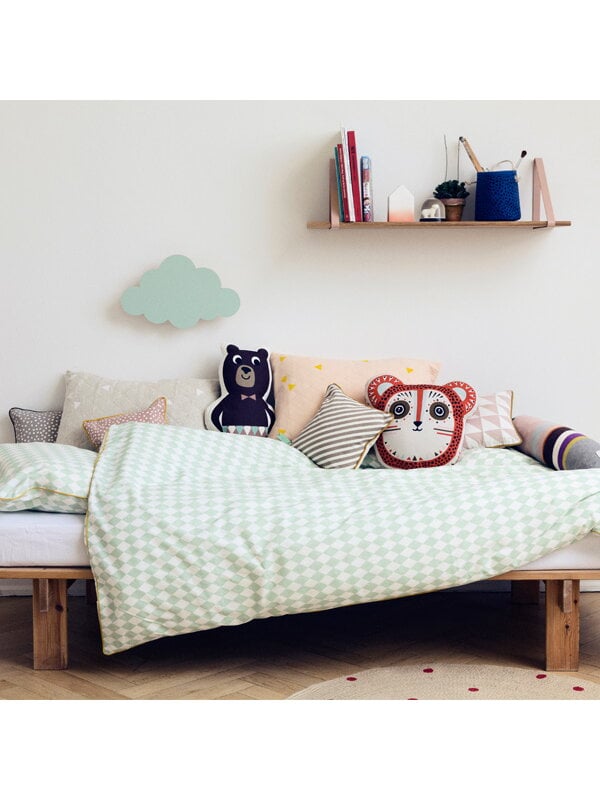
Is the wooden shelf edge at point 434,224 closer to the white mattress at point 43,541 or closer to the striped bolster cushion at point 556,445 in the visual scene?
the striped bolster cushion at point 556,445

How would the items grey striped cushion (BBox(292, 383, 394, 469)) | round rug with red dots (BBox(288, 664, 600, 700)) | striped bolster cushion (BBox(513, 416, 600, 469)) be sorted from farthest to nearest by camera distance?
grey striped cushion (BBox(292, 383, 394, 469))
striped bolster cushion (BBox(513, 416, 600, 469))
round rug with red dots (BBox(288, 664, 600, 700))

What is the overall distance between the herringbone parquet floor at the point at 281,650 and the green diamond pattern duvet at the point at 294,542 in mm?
156

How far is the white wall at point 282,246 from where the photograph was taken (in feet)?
10.9

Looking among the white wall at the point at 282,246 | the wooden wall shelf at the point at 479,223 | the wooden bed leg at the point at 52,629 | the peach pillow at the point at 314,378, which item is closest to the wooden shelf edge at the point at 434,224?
the wooden wall shelf at the point at 479,223

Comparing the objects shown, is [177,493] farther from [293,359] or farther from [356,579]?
[293,359]

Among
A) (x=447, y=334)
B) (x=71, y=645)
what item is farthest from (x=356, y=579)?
(x=447, y=334)

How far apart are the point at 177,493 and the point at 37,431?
1.02 meters

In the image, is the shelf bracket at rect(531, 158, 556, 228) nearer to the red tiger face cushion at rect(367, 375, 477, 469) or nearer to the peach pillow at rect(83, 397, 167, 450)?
the red tiger face cushion at rect(367, 375, 477, 469)

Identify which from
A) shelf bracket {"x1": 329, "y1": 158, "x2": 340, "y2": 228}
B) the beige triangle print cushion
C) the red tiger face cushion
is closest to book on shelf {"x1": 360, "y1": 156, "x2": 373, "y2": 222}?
shelf bracket {"x1": 329, "y1": 158, "x2": 340, "y2": 228}

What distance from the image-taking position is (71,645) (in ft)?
8.89

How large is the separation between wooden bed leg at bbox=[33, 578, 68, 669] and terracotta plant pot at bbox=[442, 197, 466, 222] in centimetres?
183

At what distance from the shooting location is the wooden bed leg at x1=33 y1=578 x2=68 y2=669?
8.09ft

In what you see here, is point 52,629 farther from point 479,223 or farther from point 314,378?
point 479,223

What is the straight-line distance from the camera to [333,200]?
3242 mm
